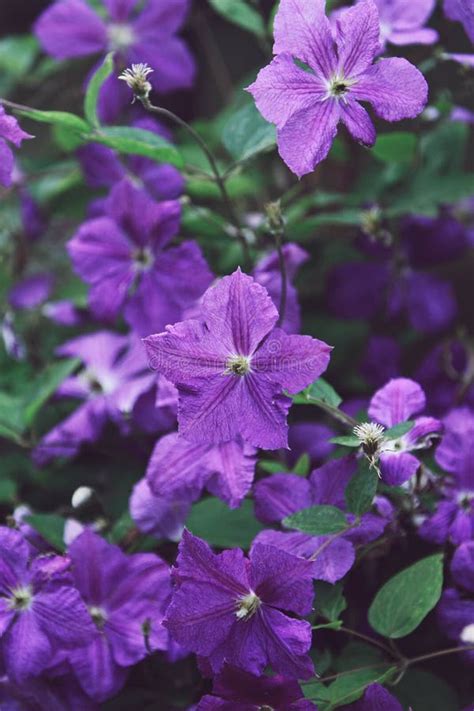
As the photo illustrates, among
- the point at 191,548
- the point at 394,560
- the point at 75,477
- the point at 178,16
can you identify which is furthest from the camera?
the point at 178,16

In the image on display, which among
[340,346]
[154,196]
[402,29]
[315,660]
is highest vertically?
[402,29]

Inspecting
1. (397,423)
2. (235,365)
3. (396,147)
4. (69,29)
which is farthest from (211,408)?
(69,29)

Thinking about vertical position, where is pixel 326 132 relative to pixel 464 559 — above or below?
above

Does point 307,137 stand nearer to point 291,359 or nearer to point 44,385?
point 291,359

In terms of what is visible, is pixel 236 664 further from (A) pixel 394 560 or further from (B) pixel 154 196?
(B) pixel 154 196

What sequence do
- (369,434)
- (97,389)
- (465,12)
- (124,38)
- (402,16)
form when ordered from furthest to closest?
(124,38) → (97,389) → (402,16) → (465,12) → (369,434)

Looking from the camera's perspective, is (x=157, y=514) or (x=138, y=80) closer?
(x=138, y=80)

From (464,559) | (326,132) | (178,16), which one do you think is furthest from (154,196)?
(464,559)
